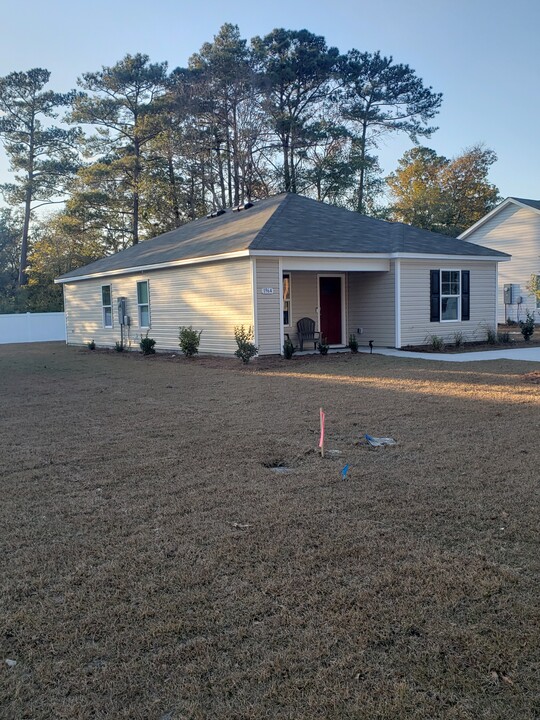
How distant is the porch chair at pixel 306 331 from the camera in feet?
53.7

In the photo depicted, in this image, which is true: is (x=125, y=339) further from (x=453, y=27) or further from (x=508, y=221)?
(x=508, y=221)

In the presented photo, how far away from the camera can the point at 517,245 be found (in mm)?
25500

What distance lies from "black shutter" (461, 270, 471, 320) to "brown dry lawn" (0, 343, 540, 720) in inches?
397

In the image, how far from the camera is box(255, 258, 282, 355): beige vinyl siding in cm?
1427

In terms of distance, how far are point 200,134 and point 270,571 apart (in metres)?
30.0

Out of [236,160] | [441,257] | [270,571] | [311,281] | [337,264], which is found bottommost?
[270,571]

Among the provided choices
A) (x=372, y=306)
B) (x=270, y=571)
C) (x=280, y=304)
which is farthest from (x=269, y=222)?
(x=270, y=571)

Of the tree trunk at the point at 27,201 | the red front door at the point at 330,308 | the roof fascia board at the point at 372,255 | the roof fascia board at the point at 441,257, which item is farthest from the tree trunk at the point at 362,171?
the tree trunk at the point at 27,201

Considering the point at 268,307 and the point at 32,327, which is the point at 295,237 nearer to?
the point at 268,307

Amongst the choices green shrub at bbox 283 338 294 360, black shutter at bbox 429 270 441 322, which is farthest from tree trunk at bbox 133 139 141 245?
green shrub at bbox 283 338 294 360

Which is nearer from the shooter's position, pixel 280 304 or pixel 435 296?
pixel 280 304

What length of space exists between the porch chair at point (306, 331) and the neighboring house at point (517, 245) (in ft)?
36.4

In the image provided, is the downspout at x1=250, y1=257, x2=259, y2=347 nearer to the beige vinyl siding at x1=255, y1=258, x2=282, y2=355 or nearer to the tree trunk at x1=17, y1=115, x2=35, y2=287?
the beige vinyl siding at x1=255, y1=258, x2=282, y2=355

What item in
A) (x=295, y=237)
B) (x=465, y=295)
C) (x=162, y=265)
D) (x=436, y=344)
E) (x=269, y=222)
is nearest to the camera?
(x=295, y=237)
